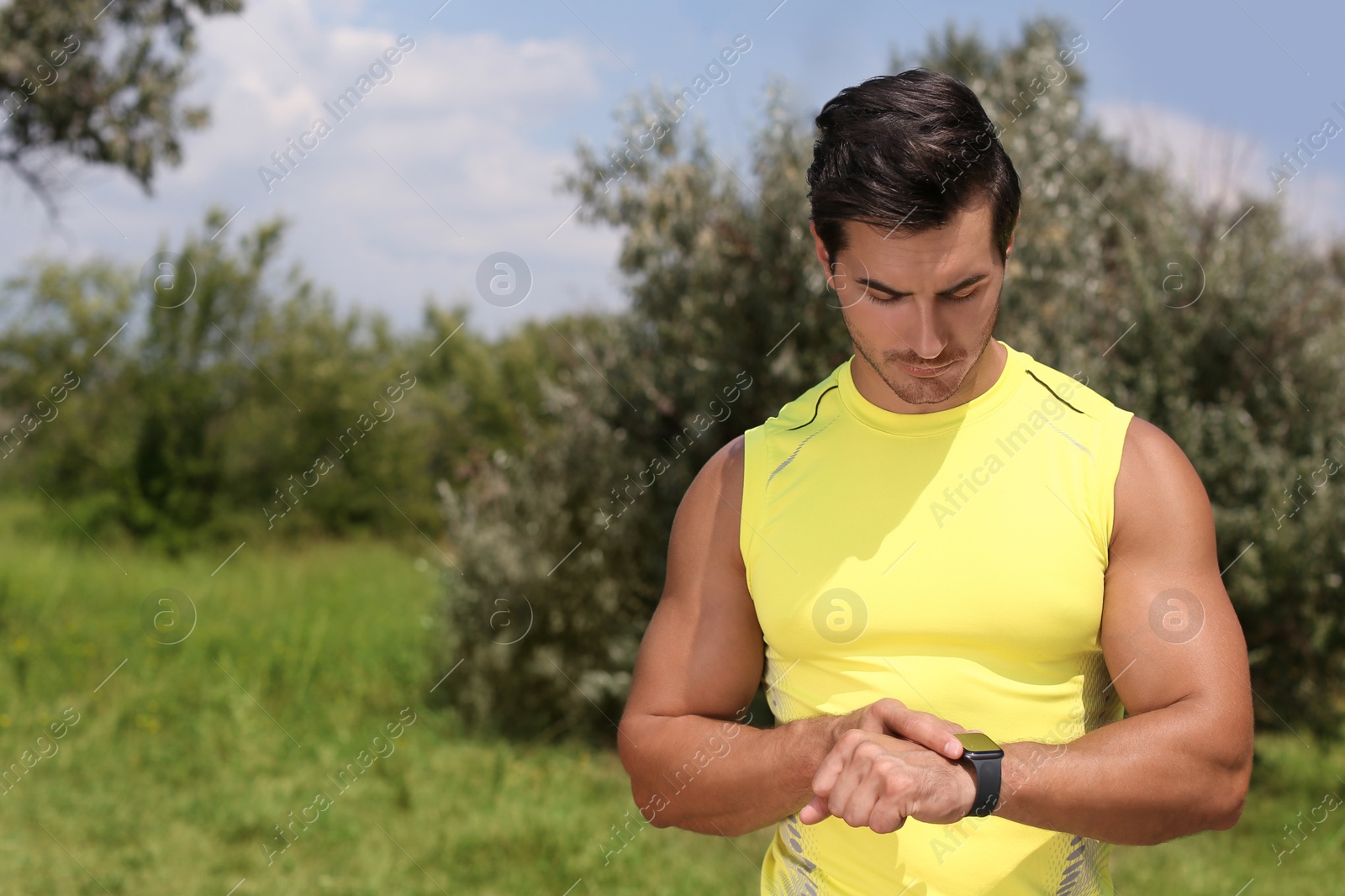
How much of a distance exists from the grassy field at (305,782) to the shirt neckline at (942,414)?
3.65 meters

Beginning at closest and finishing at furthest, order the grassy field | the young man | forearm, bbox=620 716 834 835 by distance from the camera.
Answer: the young man, forearm, bbox=620 716 834 835, the grassy field

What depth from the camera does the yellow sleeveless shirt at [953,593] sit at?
5.53 ft

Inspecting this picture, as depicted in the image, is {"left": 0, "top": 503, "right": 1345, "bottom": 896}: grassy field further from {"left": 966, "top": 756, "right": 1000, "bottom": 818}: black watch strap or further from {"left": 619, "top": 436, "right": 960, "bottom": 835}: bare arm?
{"left": 966, "top": 756, "right": 1000, "bottom": 818}: black watch strap

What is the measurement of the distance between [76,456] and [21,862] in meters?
8.63

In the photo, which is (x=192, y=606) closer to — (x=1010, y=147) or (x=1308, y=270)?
(x=1010, y=147)

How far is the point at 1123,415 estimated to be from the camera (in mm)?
1785

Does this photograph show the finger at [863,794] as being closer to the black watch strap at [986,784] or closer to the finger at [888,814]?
the finger at [888,814]

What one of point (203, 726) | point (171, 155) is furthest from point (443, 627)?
point (171, 155)

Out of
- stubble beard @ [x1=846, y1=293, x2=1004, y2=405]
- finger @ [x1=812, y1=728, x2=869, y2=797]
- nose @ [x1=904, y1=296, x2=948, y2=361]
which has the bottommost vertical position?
finger @ [x1=812, y1=728, x2=869, y2=797]

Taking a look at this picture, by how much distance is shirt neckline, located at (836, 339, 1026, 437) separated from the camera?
186 cm

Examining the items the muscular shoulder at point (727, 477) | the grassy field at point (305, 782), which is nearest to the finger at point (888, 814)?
the muscular shoulder at point (727, 477)

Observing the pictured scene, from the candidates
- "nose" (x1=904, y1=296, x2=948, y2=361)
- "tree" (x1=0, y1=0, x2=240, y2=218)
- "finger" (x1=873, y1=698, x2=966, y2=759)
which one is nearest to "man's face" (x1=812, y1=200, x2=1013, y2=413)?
"nose" (x1=904, y1=296, x2=948, y2=361)

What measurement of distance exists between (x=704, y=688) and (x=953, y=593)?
483mm

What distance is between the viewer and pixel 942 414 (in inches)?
73.5
